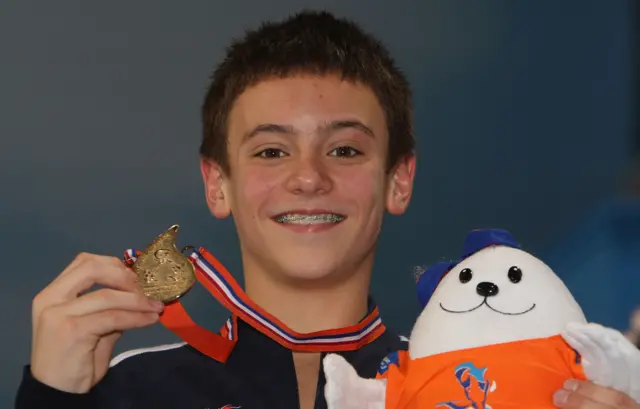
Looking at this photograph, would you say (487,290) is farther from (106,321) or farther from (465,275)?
(106,321)

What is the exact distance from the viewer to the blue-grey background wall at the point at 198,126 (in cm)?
218

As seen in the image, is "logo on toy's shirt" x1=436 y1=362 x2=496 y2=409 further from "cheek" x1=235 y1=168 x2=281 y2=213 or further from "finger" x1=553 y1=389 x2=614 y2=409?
"cheek" x1=235 y1=168 x2=281 y2=213

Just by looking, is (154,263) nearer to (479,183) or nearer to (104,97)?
(104,97)

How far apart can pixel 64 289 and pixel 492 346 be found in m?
0.56

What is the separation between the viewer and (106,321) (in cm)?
131

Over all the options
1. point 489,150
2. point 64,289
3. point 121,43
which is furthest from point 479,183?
point 64,289

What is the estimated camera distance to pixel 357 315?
162cm

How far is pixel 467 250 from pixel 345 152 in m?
0.34

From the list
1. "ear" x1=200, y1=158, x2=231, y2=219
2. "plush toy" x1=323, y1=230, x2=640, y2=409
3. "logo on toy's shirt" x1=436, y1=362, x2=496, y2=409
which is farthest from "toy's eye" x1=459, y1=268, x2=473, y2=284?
"ear" x1=200, y1=158, x2=231, y2=219

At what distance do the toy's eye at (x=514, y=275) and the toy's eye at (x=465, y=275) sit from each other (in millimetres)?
45

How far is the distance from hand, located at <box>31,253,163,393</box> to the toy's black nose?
44 centimetres

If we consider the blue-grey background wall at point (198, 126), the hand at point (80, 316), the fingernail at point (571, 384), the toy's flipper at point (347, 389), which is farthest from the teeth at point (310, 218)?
the blue-grey background wall at point (198, 126)

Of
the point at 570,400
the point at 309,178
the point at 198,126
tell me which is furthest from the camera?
the point at 198,126

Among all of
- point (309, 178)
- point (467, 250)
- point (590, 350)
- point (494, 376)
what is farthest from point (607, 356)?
point (309, 178)
